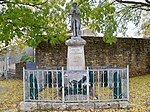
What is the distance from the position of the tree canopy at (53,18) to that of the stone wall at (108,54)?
1.37m

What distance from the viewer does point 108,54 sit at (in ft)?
53.7

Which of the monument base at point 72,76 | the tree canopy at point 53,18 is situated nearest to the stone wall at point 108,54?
the tree canopy at point 53,18

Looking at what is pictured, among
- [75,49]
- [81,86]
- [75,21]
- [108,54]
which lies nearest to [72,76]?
[75,49]

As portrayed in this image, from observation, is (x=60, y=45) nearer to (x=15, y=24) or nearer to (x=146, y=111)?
(x=15, y=24)

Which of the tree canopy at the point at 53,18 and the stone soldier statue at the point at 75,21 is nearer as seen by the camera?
the stone soldier statue at the point at 75,21

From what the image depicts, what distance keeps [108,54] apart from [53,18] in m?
4.70

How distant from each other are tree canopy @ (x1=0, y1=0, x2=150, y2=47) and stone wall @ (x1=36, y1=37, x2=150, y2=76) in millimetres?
1374

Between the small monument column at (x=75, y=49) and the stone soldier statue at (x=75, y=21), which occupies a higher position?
the stone soldier statue at (x=75, y=21)

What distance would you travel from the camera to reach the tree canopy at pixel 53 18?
1005cm

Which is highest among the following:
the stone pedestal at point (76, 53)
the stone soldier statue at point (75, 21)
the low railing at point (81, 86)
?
the stone soldier statue at point (75, 21)

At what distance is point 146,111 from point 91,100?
1482mm

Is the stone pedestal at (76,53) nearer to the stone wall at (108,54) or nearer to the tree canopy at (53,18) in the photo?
the tree canopy at (53,18)

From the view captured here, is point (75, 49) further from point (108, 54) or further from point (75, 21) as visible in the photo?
point (108, 54)

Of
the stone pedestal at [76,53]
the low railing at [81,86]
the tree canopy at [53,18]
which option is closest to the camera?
the low railing at [81,86]
